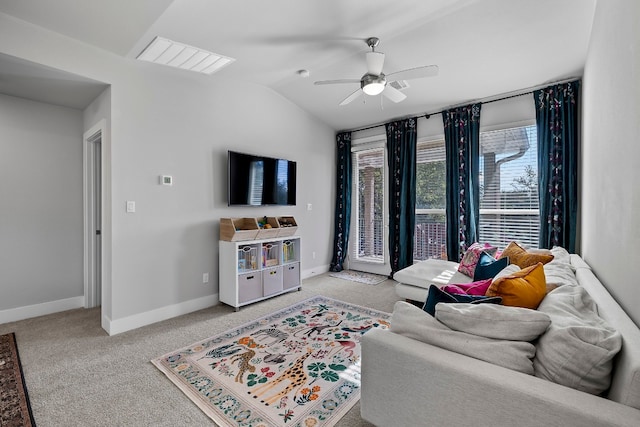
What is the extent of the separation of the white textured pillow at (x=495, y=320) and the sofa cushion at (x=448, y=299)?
10 cm

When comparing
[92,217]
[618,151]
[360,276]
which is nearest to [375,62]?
[618,151]

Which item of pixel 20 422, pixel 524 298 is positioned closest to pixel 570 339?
pixel 524 298

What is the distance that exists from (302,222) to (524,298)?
3641mm

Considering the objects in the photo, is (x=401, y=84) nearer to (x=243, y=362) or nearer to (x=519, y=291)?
(x=519, y=291)

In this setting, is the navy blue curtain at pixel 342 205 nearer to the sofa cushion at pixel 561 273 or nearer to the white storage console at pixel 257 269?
the white storage console at pixel 257 269

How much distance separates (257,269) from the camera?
3.67 m

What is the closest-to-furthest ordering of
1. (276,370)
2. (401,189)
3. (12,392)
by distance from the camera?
(12,392), (276,370), (401,189)

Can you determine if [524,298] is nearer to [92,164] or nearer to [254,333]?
[254,333]

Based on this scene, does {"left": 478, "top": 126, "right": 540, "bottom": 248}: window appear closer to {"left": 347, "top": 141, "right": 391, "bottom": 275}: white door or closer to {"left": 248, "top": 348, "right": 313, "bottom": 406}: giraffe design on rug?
{"left": 347, "top": 141, "right": 391, "bottom": 275}: white door

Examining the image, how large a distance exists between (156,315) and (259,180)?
1.96 m

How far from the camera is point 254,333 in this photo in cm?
281

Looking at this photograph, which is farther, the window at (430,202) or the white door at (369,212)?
the white door at (369,212)

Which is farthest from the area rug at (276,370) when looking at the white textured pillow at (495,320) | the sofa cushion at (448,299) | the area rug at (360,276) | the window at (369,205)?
the window at (369,205)

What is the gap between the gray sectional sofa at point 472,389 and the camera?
2.91 ft
